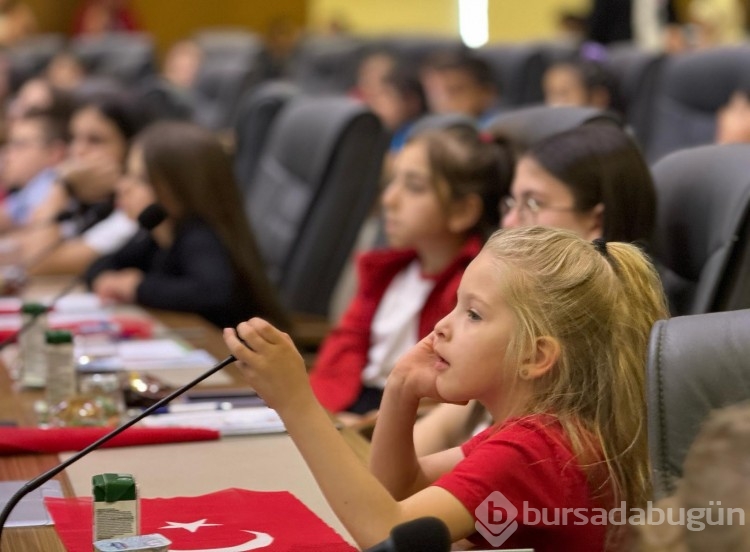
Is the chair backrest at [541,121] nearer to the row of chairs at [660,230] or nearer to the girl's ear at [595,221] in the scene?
the row of chairs at [660,230]

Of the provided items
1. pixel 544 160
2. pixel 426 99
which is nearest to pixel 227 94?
pixel 426 99

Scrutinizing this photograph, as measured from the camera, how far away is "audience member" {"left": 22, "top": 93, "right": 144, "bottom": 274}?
3438mm

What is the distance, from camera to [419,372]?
145 centimetres

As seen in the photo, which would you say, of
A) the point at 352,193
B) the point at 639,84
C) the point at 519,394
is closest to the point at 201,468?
the point at 519,394

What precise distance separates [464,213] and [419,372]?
3.50ft

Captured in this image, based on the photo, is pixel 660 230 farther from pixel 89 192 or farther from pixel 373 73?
pixel 373 73

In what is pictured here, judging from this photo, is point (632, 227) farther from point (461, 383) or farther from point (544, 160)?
point (461, 383)

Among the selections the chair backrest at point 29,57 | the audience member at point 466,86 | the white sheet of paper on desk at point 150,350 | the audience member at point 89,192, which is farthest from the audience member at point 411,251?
the chair backrest at point 29,57

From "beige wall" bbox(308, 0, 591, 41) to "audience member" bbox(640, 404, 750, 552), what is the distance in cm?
900

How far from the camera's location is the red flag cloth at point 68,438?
167 cm

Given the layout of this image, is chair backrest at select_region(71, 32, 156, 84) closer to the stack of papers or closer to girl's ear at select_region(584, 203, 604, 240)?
the stack of papers

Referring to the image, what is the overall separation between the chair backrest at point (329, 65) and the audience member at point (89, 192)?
12.0ft

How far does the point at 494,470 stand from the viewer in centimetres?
128

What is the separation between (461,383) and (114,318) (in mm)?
1493
